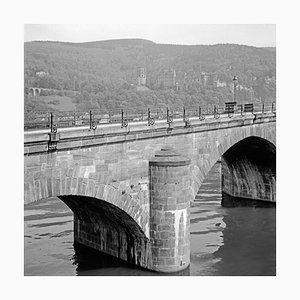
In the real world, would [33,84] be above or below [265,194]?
above

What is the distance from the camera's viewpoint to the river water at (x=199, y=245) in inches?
719

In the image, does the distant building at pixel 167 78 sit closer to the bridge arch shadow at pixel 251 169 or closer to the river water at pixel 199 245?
the bridge arch shadow at pixel 251 169

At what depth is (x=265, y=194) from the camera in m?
31.5

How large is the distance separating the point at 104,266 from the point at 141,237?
2.21 metres

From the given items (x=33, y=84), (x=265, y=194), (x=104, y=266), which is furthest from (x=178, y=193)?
(x=33, y=84)

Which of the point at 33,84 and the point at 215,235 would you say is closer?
the point at 215,235

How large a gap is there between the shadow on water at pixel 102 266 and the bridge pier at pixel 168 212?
0.54 m

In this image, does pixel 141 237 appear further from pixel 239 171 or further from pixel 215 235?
pixel 239 171

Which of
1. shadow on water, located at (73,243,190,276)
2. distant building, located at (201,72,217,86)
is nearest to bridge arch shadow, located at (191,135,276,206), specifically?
shadow on water, located at (73,243,190,276)

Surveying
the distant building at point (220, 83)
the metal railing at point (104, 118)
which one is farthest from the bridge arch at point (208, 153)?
the distant building at point (220, 83)

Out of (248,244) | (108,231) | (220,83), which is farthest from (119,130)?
(220,83)

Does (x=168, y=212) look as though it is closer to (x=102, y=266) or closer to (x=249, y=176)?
(x=102, y=266)

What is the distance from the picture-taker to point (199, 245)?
21438mm

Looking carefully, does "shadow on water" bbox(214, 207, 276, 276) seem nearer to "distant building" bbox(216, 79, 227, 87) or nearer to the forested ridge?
the forested ridge
